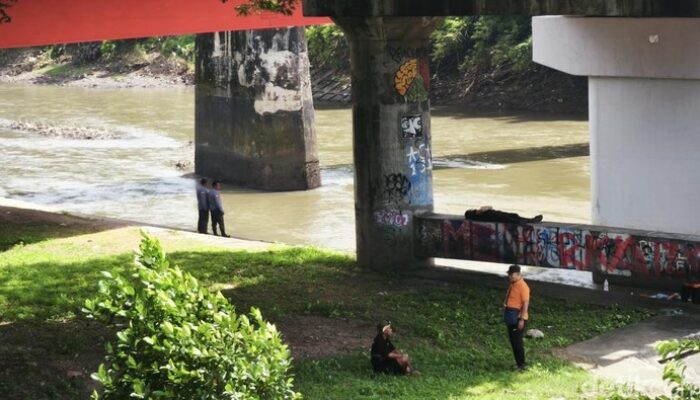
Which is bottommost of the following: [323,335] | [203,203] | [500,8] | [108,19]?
[323,335]

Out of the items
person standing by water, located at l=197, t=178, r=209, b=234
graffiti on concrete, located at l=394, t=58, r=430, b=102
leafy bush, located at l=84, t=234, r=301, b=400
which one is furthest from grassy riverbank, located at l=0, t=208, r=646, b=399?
leafy bush, located at l=84, t=234, r=301, b=400

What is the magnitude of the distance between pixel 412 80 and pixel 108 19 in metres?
7.05

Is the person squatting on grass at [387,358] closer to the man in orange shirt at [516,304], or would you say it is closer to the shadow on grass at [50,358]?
the man in orange shirt at [516,304]

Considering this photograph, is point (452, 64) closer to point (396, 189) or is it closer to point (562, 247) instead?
point (396, 189)

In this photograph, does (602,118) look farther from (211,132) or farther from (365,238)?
(211,132)

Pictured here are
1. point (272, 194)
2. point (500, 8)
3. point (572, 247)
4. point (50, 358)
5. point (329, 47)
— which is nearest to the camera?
point (50, 358)

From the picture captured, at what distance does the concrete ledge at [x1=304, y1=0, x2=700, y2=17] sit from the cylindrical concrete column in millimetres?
261

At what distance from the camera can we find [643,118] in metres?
21.7

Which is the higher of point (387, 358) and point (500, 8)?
point (500, 8)

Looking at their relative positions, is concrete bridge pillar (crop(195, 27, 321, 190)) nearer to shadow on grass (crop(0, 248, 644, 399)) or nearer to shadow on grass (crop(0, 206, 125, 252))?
shadow on grass (crop(0, 206, 125, 252))

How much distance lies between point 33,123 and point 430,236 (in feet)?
113

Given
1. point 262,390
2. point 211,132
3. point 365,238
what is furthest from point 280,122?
point 262,390

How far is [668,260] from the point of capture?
19.0m

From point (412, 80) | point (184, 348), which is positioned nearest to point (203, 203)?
point (412, 80)
